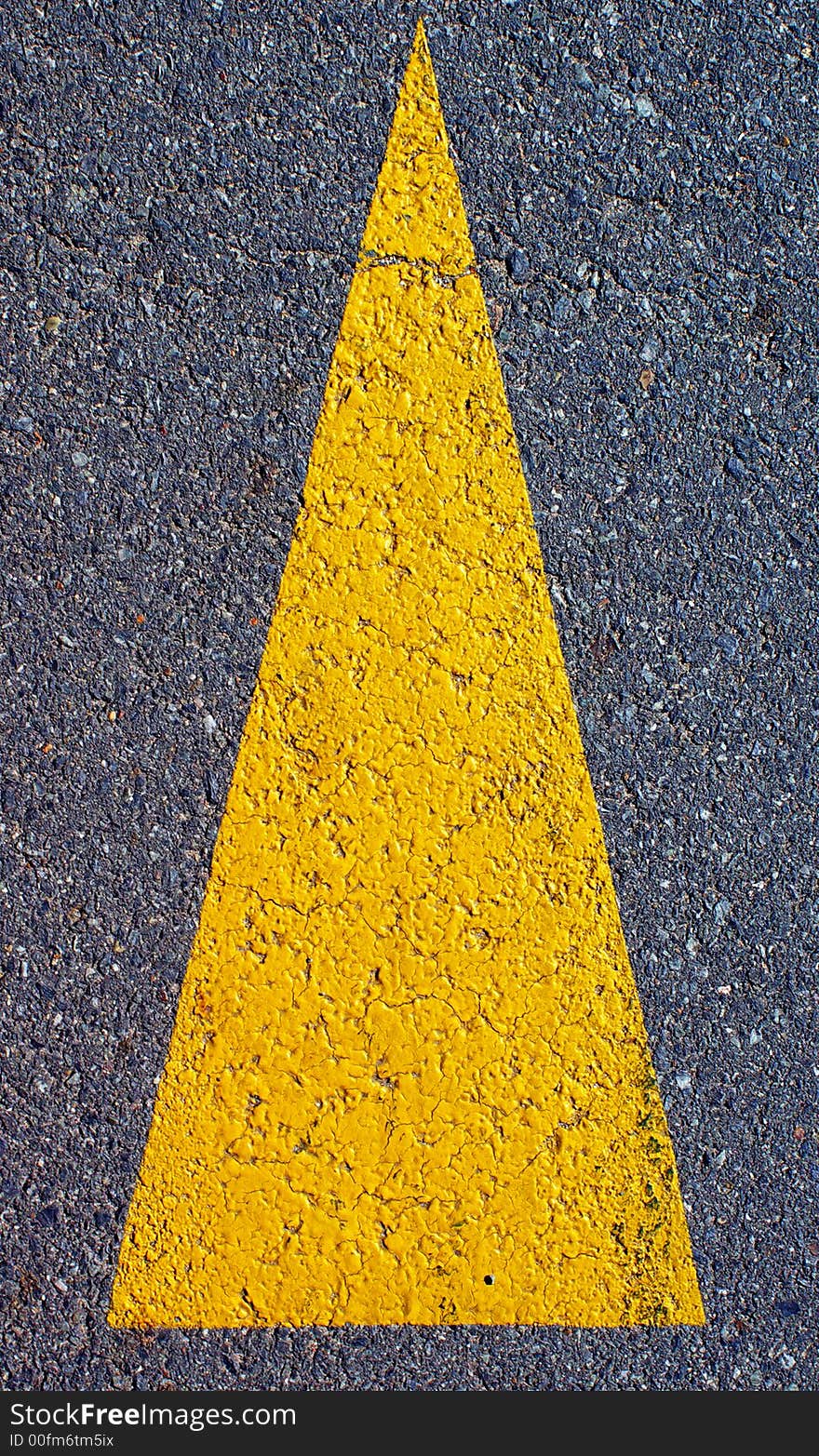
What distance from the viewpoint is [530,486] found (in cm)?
228

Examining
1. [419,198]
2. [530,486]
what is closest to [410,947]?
[530,486]

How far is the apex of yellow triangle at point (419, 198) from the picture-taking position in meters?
2.28

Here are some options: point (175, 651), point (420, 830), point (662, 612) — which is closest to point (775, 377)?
point (662, 612)

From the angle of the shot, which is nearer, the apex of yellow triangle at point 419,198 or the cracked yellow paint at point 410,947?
the cracked yellow paint at point 410,947

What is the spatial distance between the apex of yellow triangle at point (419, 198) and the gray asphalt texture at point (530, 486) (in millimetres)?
37

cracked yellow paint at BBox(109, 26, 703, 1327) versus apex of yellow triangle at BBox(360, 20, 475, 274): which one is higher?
apex of yellow triangle at BBox(360, 20, 475, 274)

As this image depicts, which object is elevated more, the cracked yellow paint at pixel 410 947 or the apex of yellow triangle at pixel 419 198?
the apex of yellow triangle at pixel 419 198

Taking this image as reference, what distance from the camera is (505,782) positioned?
→ 2207 millimetres

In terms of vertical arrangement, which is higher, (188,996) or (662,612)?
(662,612)

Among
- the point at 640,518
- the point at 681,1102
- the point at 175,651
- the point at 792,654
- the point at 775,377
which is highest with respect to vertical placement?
the point at 775,377

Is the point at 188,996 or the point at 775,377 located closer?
the point at 188,996

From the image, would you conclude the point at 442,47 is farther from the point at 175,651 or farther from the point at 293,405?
the point at 175,651

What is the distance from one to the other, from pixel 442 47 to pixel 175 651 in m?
1.49

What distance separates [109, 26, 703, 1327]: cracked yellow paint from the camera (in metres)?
2.13
